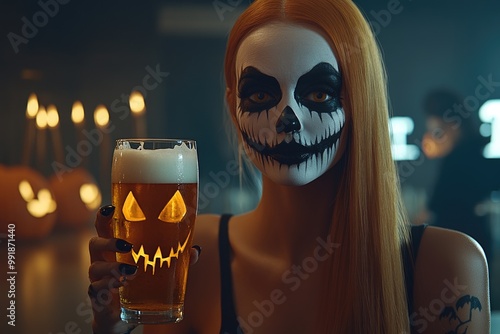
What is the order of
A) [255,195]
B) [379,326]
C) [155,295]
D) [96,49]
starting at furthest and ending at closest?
[255,195] < [96,49] < [379,326] < [155,295]

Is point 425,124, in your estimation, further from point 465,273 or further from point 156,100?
point 465,273

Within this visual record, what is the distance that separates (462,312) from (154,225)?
0.69 meters

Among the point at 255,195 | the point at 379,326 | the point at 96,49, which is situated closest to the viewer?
the point at 379,326

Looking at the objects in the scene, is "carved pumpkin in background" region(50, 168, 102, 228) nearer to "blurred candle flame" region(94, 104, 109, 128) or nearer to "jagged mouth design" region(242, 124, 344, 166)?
"blurred candle flame" region(94, 104, 109, 128)

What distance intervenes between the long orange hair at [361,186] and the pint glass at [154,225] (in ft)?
1.23

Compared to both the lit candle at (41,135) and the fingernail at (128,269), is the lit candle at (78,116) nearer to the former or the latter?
the lit candle at (41,135)

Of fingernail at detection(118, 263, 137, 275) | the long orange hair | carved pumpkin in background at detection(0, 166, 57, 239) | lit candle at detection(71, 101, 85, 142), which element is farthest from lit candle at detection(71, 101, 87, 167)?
fingernail at detection(118, 263, 137, 275)

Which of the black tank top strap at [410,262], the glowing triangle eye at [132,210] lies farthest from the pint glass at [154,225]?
the black tank top strap at [410,262]

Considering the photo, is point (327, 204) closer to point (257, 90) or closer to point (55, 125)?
point (257, 90)

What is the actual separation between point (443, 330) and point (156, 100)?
5.04 feet

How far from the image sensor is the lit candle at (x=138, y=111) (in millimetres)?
2523

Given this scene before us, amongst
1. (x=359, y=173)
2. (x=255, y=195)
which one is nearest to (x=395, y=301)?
(x=359, y=173)

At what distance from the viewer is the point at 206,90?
2510 mm

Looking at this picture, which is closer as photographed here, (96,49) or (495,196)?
(96,49)
